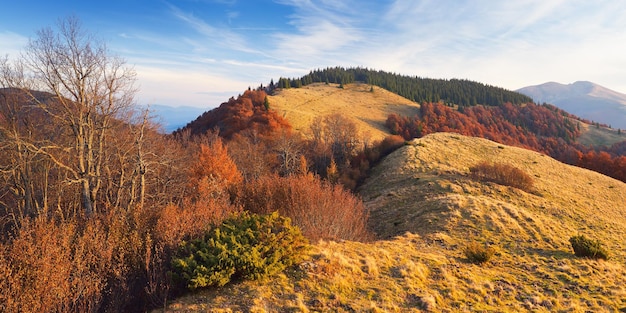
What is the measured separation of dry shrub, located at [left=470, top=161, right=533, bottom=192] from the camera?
1230 inches

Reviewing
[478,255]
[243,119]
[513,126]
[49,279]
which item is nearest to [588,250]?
[478,255]

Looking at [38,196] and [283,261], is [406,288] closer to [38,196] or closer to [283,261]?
[283,261]

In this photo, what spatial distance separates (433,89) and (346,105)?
2730 inches

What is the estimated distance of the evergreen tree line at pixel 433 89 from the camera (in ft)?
449

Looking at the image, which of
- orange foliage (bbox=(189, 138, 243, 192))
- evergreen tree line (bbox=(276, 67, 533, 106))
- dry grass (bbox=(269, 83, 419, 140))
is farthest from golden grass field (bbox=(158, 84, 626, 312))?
evergreen tree line (bbox=(276, 67, 533, 106))

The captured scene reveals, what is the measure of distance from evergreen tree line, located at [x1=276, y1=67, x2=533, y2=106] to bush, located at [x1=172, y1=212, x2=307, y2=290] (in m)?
116

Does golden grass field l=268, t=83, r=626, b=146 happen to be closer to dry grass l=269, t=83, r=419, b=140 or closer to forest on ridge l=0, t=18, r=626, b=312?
dry grass l=269, t=83, r=419, b=140

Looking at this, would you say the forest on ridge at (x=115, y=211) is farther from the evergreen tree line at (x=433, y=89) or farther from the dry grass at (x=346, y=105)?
the evergreen tree line at (x=433, y=89)

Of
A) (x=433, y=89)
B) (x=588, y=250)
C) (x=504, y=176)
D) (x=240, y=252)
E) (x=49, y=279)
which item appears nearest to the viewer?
(x=49, y=279)

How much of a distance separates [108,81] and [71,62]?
186cm

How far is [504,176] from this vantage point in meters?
32.1

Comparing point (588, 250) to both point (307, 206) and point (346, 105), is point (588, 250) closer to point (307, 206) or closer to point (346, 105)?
point (307, 206)

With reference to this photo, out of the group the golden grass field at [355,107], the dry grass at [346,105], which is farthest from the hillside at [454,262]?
the dry grass at [346,105]

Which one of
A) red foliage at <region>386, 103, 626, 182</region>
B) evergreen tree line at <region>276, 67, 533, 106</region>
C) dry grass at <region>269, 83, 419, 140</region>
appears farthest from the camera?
evergreen tree line at <region>276, 67, 533, 106</region>
